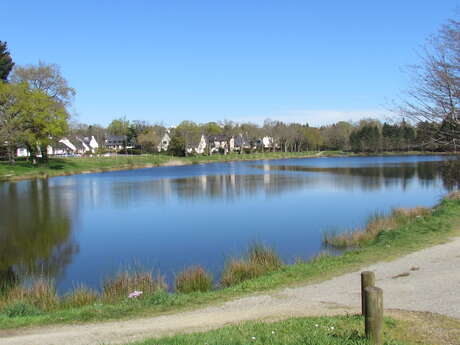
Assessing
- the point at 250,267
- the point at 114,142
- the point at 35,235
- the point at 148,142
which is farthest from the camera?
the point at 114,142

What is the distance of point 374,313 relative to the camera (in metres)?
5.38

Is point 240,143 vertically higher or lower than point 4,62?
lower

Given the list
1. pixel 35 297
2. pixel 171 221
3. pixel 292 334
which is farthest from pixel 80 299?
pixel 171 221

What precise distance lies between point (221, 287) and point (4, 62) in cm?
5738

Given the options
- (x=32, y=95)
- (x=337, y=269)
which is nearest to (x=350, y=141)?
(x=32, y=95)

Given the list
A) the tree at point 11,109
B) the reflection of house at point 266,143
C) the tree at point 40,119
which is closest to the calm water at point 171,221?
the tree at point 11,109

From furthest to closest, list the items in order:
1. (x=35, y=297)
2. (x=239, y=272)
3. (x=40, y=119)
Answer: (x=40, y=119) → (x=239, y=272) → (x=35, y=297)

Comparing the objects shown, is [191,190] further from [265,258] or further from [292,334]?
[292,334]

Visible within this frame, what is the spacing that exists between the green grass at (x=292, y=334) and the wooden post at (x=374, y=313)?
0.13 meters

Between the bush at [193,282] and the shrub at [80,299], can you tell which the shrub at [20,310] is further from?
the bush at [193,282]

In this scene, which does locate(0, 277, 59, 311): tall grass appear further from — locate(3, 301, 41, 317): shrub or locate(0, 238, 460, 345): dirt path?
locate(0, 238, 460, 345): dirt path

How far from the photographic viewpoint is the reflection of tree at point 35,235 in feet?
53.1

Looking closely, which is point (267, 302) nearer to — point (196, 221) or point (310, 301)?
point (310, 301)

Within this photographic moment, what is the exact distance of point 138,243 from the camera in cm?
1939
